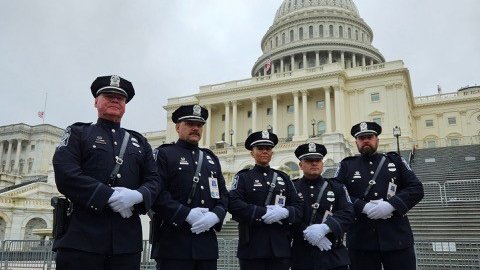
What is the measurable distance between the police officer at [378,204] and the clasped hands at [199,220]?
7.42ft

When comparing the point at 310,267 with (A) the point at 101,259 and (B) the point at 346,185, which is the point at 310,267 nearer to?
(B) the point at 346,185

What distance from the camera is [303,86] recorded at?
55219 mm

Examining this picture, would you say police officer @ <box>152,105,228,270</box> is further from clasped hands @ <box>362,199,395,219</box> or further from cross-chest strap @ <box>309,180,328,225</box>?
clasped hands @ <box>362,199,395,219</box>

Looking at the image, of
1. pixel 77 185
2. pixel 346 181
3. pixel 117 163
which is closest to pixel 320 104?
pixel 346 181

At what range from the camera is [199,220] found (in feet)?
16.9

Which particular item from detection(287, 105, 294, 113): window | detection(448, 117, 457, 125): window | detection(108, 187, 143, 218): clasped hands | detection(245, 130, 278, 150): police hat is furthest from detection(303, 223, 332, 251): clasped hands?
detection(448, 117, 457, 125): window

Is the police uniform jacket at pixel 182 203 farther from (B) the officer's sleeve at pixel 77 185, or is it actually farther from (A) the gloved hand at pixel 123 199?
(B) the officer's sleeve at pixel 77 185

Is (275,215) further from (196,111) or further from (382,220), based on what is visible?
(196,111)

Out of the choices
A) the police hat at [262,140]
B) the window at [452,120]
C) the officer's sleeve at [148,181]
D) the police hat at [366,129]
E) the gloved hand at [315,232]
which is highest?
the window at [452,120]

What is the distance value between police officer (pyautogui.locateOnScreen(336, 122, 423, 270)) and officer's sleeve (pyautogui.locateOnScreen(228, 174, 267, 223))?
4.89ft

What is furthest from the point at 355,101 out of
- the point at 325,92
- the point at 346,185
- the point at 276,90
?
the point at 346,185

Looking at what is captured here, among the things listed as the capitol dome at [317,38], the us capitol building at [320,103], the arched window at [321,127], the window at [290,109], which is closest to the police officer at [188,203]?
the us capitol building at [320,103]

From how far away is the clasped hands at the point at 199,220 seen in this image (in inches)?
203

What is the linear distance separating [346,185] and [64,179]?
13.8ft
